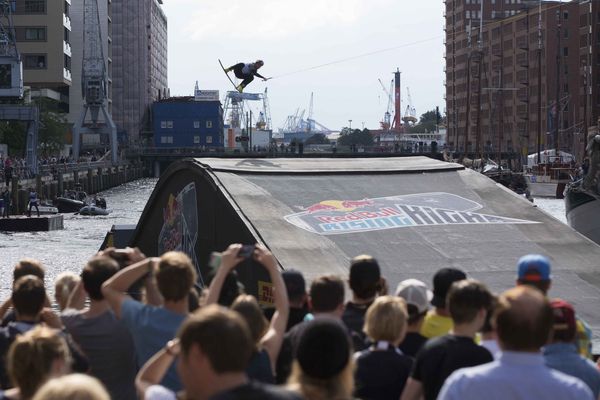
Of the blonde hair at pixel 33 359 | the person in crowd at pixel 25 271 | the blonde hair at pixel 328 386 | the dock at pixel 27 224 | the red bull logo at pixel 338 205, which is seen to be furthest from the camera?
the dock at pixel 27 224

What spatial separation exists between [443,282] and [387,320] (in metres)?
1.15

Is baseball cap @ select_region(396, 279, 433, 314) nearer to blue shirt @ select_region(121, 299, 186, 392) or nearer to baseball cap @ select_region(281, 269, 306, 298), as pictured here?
baseball cap @ select_region(281, 269, 306, 298)

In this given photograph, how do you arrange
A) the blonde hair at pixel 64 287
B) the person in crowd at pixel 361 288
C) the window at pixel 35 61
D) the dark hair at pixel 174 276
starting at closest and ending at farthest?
1. the dark hair at pixel 174 276
2. the person in crowd at pixel 361 288
3. the blonde hair at pixel 64 287
4. the window at pixel 35 61

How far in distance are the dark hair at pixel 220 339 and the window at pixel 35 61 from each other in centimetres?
12039

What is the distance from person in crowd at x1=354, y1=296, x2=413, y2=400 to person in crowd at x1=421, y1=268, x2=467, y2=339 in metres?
0.89

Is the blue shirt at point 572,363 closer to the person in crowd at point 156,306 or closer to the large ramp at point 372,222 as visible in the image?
the person in crowd at point 156,306

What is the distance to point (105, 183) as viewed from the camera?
128 meters

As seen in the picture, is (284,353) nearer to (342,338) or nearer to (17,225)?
(342,338)

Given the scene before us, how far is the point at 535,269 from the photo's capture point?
7133 mm

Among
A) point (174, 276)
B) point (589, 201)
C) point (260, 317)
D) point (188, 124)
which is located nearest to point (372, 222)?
point (174, 276)

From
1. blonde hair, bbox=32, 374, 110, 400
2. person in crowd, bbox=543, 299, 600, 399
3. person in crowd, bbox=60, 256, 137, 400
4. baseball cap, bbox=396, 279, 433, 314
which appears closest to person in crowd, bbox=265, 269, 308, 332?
baseball cap, bbox=396, 279, 433, 314

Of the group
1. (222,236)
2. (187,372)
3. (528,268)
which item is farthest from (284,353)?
(222,236)

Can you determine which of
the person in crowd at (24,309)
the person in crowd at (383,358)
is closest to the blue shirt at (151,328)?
the person in crowd at (24,309)

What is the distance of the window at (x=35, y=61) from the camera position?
12088 centimetres
